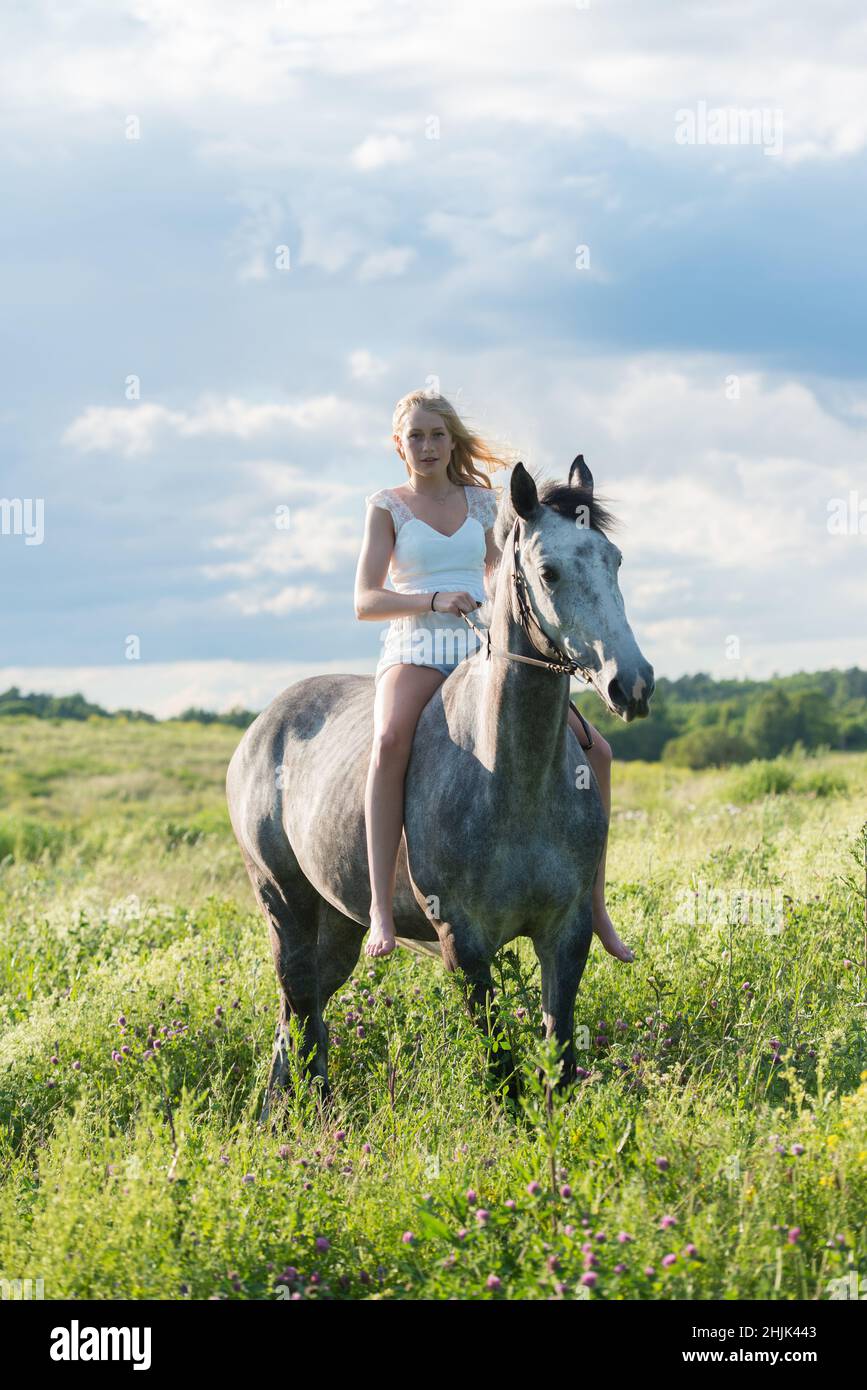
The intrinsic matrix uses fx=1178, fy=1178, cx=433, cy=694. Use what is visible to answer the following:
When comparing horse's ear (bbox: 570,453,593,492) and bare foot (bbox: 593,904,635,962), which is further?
bare foot (bbox: 593,904,635,962)

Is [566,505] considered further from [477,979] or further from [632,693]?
[477,979]

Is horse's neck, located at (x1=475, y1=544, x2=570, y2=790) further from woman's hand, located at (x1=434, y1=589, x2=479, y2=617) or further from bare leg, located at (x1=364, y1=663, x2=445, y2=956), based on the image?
bare leg, located at (x1=364, y1=663, x2=445, y2=956)

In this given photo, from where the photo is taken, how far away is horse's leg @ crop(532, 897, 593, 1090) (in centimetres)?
495

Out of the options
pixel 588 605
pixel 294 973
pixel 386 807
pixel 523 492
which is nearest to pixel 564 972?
pixel 386 807

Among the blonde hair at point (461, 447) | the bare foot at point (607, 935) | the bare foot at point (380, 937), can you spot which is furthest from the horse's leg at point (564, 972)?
the blonde hair at point (461, 447)

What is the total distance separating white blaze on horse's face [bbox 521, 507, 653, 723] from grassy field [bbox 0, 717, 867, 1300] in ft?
4.26

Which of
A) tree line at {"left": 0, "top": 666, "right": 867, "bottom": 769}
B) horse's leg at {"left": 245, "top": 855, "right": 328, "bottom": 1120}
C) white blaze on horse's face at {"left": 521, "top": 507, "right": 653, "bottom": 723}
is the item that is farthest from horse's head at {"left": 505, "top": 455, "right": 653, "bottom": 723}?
tree line at {"left": 0, "top": 666, "right": 867, "bottom": 769}

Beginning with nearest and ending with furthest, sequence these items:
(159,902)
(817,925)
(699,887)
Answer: (817,925) < (699,887) < (159,902)

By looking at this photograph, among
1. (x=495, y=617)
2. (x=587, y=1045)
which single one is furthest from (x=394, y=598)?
(x=587, y=1045)

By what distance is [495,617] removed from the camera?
5000mm

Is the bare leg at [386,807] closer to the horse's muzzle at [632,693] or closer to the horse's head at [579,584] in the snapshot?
the horse's head at [579,584]

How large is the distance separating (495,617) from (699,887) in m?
4.17

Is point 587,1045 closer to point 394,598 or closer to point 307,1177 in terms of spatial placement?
point 307,1177

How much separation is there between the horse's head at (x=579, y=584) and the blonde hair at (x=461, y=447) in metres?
1.21
